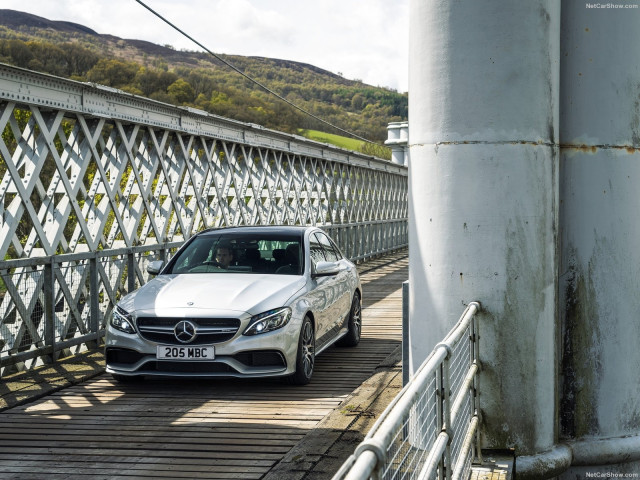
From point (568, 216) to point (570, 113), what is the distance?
684 mm

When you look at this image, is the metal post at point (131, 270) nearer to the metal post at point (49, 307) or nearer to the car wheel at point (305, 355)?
the metal post at point (49, 307)

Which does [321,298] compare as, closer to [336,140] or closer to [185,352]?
[185,352]

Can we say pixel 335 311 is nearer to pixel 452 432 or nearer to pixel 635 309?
pixel 635 309

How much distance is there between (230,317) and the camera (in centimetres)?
773

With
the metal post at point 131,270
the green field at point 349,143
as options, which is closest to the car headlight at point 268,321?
the metal post at point 131,270

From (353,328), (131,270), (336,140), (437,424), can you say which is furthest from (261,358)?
(336,140)

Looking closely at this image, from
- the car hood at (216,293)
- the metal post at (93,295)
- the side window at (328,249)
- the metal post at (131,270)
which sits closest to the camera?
the car hood at (216,293)

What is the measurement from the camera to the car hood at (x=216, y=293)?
7895mm

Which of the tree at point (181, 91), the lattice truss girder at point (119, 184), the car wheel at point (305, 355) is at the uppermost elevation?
the tree at point (181, 91)

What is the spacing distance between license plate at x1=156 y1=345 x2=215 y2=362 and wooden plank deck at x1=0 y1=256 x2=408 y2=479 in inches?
13.5

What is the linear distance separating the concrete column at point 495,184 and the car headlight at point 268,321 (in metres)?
2.38

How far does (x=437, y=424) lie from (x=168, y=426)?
10.8 feet

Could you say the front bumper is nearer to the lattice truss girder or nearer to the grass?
the lattice truss girder

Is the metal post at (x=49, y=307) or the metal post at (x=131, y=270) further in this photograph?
the metal post at (x=131, y=270)
